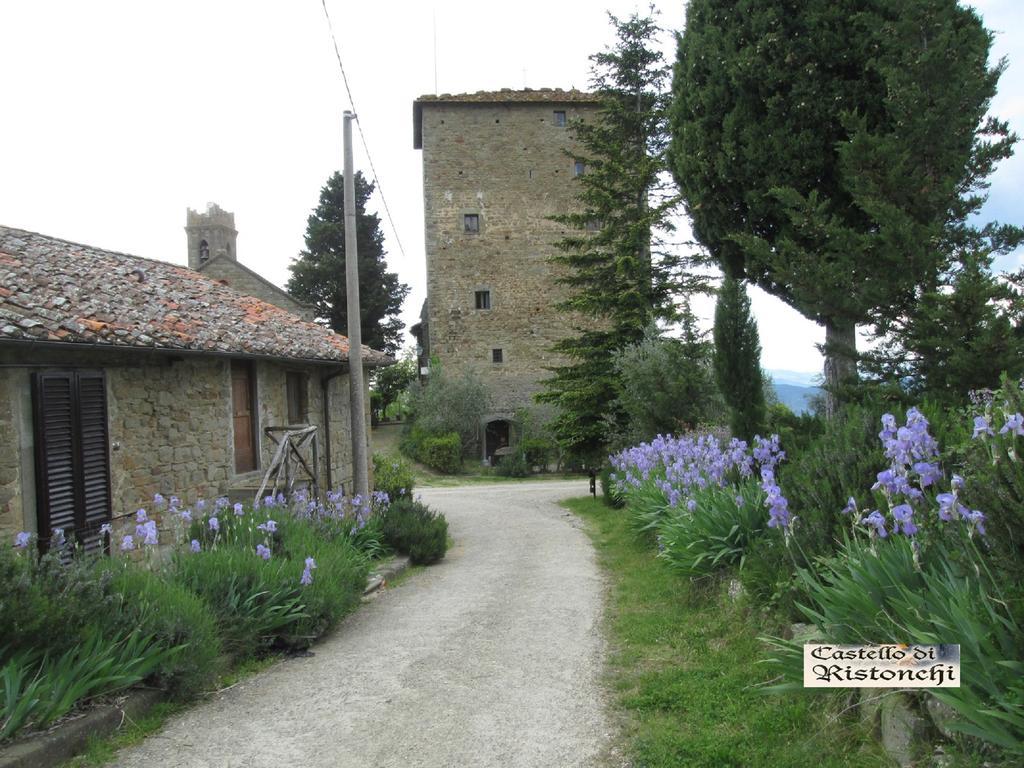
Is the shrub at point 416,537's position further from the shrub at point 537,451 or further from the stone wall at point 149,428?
the shrub at point 537,451

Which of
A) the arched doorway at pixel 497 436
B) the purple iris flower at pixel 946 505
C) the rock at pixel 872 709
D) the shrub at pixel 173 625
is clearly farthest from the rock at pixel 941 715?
the arched doorway at pixel 497 436

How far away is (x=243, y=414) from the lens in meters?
10.5

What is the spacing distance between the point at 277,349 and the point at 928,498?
8107 millimetres

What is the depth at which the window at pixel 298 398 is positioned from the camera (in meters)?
12.1

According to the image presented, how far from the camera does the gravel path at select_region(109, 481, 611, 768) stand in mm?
3836

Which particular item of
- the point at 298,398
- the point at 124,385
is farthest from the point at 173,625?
the point at 298,398

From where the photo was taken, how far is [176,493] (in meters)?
8.68

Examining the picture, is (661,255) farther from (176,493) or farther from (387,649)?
(387,649)

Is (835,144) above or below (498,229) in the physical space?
below

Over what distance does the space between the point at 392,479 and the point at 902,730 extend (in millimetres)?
13812

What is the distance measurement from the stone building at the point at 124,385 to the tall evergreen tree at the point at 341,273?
25.2 metres

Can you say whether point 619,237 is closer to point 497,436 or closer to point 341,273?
point 497,436

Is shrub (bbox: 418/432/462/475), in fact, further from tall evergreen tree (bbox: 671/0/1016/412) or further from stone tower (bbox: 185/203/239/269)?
tall evergreen tree (bbox: 671/0/1016/412)

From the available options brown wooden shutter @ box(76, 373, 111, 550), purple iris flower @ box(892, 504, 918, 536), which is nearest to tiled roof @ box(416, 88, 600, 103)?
brown wooden shutter @ box(76, 373, 111, 550)
